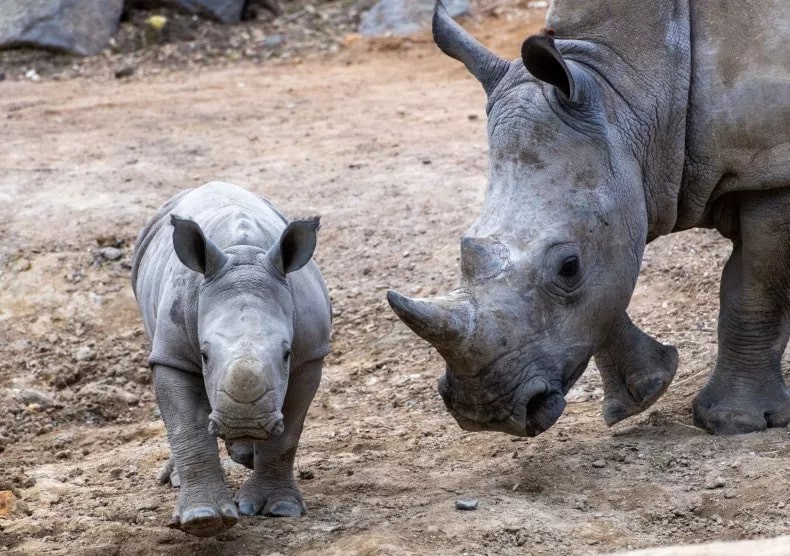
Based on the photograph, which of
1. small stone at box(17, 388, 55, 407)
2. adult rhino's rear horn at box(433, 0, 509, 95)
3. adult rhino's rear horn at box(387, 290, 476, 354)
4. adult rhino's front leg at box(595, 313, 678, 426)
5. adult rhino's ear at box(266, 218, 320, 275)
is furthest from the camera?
small stone at box(17, 388, 55, 407)

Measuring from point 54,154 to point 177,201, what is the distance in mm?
5895

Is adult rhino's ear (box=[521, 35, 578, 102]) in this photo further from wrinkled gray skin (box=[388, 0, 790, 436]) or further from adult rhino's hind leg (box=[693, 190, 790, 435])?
adult rhino's hind leg (box=[693, 190, 790, 435])

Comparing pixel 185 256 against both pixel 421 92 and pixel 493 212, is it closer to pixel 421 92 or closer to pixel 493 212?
pixel 493 212

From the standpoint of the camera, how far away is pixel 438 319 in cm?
533

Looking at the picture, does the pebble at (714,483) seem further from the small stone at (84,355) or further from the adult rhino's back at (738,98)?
the small stone at (84,355)

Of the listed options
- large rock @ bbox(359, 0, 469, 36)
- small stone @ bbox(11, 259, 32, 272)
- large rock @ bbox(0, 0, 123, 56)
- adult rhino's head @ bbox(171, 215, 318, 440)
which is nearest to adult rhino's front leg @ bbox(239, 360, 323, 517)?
adult rhino's head @ bbox(171, 215, 318, 440)

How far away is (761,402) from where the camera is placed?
21.7ft

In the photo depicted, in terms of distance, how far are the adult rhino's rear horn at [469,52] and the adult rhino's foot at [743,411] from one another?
1.83m

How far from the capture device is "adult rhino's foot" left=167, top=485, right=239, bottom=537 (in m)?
5.34

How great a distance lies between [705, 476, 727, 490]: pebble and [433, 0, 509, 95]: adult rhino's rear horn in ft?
6.33

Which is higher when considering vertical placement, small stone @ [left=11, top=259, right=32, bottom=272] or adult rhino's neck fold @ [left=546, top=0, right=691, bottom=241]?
adult rhino's neck fold @ [left=546, top=0, right=691, bottom=241]

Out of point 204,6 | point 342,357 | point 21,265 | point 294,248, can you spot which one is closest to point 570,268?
point 294,248

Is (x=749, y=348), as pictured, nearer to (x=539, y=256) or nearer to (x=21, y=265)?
(x=539, y=256)

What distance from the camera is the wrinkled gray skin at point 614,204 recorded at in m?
5.52
